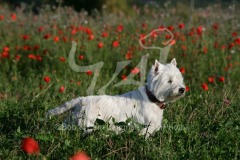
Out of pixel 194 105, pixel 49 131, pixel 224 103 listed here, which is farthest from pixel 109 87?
pixel 49 131

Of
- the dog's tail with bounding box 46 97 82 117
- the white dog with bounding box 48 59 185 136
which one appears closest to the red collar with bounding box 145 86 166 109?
the white dog with bounding box 48 59 185 136

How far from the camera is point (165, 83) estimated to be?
5.93 m

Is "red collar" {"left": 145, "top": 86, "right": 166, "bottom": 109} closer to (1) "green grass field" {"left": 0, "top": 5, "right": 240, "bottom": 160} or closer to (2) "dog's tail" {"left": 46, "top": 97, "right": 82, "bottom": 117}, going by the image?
(1) "green grass field" {"left": 0, "top": 5, "right": 240, "bottom": 160}

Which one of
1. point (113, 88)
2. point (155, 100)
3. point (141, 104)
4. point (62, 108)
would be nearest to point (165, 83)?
point (155, 100)

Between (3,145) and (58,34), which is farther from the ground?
(58,34)

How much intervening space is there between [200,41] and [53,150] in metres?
6.42

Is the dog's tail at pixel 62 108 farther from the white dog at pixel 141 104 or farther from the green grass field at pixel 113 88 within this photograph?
the green grass field at pixel 113 88

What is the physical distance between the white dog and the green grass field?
21cm

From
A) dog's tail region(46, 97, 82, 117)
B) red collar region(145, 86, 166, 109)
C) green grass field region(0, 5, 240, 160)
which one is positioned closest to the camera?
green grass field region(0, 5, 240, 160)

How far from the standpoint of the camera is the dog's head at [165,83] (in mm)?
5898

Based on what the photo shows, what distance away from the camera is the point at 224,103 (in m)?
6.41

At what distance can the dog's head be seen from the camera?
19.4ft

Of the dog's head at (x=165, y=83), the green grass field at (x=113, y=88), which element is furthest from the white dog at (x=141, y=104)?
the green grass field at (x=113, y=88)

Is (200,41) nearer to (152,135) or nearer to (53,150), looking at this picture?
(152,135)
